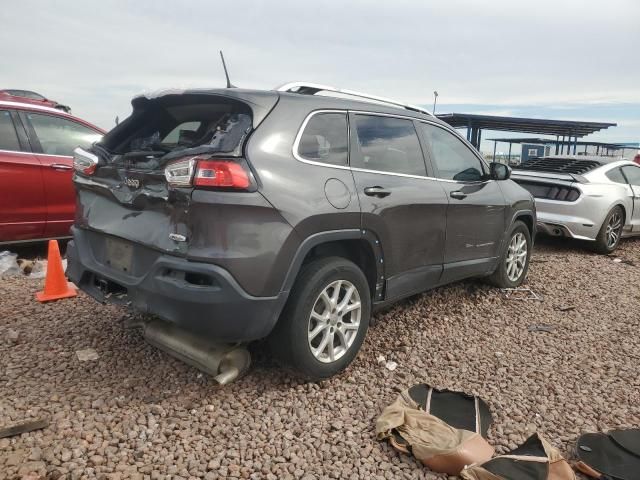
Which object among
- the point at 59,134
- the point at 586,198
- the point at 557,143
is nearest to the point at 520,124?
the point at 557,143

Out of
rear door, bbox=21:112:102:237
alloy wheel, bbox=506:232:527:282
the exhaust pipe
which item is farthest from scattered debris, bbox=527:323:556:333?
rear door, bbox=21:112:102:237

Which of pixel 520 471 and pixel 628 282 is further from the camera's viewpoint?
pixel 628 282

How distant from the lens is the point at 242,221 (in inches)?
105

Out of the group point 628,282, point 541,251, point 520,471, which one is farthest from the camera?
point 541,251

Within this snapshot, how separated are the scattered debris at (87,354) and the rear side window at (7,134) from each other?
2999 mm

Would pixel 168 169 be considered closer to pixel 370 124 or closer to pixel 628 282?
pixel 370 124

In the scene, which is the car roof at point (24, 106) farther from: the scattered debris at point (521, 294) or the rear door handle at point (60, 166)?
the scattered debris at point (521, 294)

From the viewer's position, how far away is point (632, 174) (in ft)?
27.0

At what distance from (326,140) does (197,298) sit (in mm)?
1266

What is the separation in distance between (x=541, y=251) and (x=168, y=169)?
6.27 meters

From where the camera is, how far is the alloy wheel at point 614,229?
7477 mm

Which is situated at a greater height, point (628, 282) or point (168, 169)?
point (168, 169)

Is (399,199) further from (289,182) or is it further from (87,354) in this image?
(87,354)

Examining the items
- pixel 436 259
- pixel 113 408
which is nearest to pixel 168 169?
pixel 113 408
